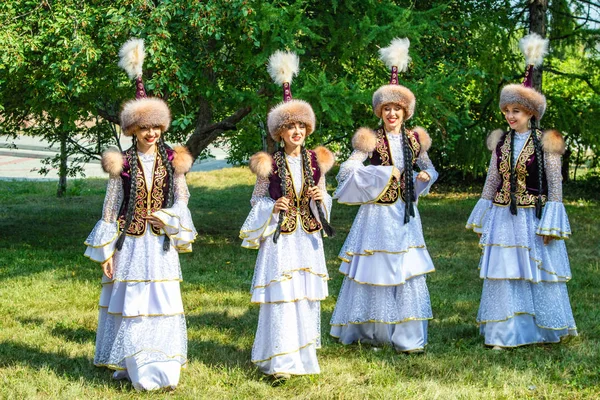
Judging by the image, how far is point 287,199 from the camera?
6098 millimetres

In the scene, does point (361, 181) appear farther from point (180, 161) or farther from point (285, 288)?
point (180, 161)

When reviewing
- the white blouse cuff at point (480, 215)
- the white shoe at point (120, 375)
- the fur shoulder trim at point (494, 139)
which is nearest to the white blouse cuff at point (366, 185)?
the white blouse cuff at point (480, 215)

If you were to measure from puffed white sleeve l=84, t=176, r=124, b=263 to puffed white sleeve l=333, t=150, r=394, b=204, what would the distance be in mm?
1820

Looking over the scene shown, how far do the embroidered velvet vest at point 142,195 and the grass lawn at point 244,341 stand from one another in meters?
1.19

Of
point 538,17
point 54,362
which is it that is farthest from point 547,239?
point 538,17

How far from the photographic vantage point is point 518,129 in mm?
6961

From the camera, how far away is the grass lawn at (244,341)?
5.86m

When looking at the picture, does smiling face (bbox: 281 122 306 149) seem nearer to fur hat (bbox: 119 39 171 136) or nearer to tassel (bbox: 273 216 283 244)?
tassel (bbox: 273 216 283 244)

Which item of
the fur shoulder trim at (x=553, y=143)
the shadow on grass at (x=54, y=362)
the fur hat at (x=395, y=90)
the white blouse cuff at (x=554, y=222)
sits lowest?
the shadow on grass at (x=54, y=362)

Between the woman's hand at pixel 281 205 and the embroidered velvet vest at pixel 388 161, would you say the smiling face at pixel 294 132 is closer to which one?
the woman's hand at pixel 281 205

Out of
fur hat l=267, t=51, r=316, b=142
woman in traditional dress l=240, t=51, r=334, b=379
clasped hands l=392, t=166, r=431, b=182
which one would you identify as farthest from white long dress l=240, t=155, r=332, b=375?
clasped hands l=392, t=166, r=431, b=182

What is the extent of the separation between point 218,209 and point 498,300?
12.0 meters

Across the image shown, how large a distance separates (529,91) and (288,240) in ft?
8.30

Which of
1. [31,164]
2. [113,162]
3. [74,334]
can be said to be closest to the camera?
[113,162]
